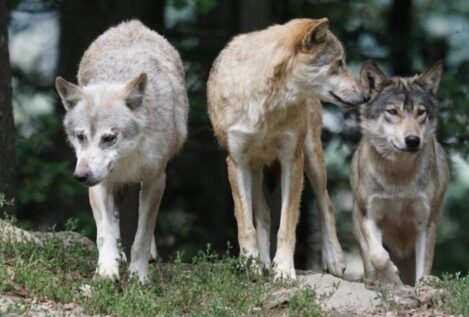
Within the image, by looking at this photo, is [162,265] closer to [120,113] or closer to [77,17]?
[120,113]

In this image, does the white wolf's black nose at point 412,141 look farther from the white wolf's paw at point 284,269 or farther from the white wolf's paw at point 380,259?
the white wolf's paw at point 284,269

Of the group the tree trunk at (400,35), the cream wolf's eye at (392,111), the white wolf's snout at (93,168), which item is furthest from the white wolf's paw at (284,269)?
the tree trunk at (400,35)

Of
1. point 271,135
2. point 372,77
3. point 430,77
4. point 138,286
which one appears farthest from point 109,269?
point 430,77

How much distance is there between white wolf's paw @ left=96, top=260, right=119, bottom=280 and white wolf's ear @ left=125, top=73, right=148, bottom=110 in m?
1.25

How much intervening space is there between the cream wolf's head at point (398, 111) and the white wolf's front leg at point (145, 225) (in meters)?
2.26

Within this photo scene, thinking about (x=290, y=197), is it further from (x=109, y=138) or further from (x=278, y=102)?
(x=109, y=138)

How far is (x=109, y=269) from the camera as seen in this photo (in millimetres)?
8625

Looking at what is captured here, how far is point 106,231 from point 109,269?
16.3 inches

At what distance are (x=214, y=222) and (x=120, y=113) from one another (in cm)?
787

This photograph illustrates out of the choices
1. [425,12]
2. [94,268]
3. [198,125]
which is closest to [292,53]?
[94,268]

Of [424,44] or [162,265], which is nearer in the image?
[162,265]

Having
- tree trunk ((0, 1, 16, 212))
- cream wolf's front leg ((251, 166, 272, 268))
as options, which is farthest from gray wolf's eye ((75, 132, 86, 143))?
tree trunk ((0, 1, 16, 212))

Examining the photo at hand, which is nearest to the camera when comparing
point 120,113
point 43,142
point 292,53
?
point 120,113

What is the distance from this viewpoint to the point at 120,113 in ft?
29.1
